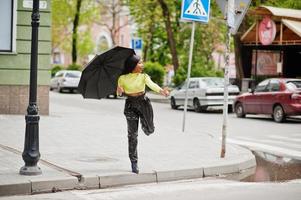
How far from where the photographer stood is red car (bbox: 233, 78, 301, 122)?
19844 mm

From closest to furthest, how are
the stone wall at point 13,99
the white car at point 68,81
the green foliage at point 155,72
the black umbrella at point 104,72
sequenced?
the black umbrella at point 104,72 < the stone wall at point 13,99 < the green foliage at point 155,72 < the white car at point 68,81

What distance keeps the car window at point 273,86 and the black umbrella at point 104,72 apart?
487 inches

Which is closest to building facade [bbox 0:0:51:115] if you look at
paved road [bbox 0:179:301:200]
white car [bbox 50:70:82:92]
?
paved road [bbox 0:179:301:200]

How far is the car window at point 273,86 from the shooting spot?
20.8 meters

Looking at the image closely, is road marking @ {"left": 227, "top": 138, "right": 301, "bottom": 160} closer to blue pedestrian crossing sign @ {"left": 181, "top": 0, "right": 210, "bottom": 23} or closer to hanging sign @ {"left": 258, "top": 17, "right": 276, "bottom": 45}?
blue pedestrian crossing sign @ {"left": 181, "top": 0, "right": 210, "bottom": 23}

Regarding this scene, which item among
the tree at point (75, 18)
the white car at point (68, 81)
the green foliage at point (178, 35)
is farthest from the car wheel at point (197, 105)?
the tree at point (75, 18)

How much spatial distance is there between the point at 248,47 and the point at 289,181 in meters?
24.2

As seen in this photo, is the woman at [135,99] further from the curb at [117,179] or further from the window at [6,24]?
the window at [6,24]

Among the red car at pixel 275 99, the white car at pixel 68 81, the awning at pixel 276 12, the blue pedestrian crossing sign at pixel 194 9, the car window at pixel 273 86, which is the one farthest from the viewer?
the white car at pixel 68 81

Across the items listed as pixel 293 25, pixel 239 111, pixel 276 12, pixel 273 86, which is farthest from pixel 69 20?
pixel 273 86

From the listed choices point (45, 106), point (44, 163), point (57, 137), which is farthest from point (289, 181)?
point (45, 106)

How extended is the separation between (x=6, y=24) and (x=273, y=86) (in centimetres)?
957

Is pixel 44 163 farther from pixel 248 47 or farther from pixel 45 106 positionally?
pixel 248 47

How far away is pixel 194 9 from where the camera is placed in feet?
46.4
